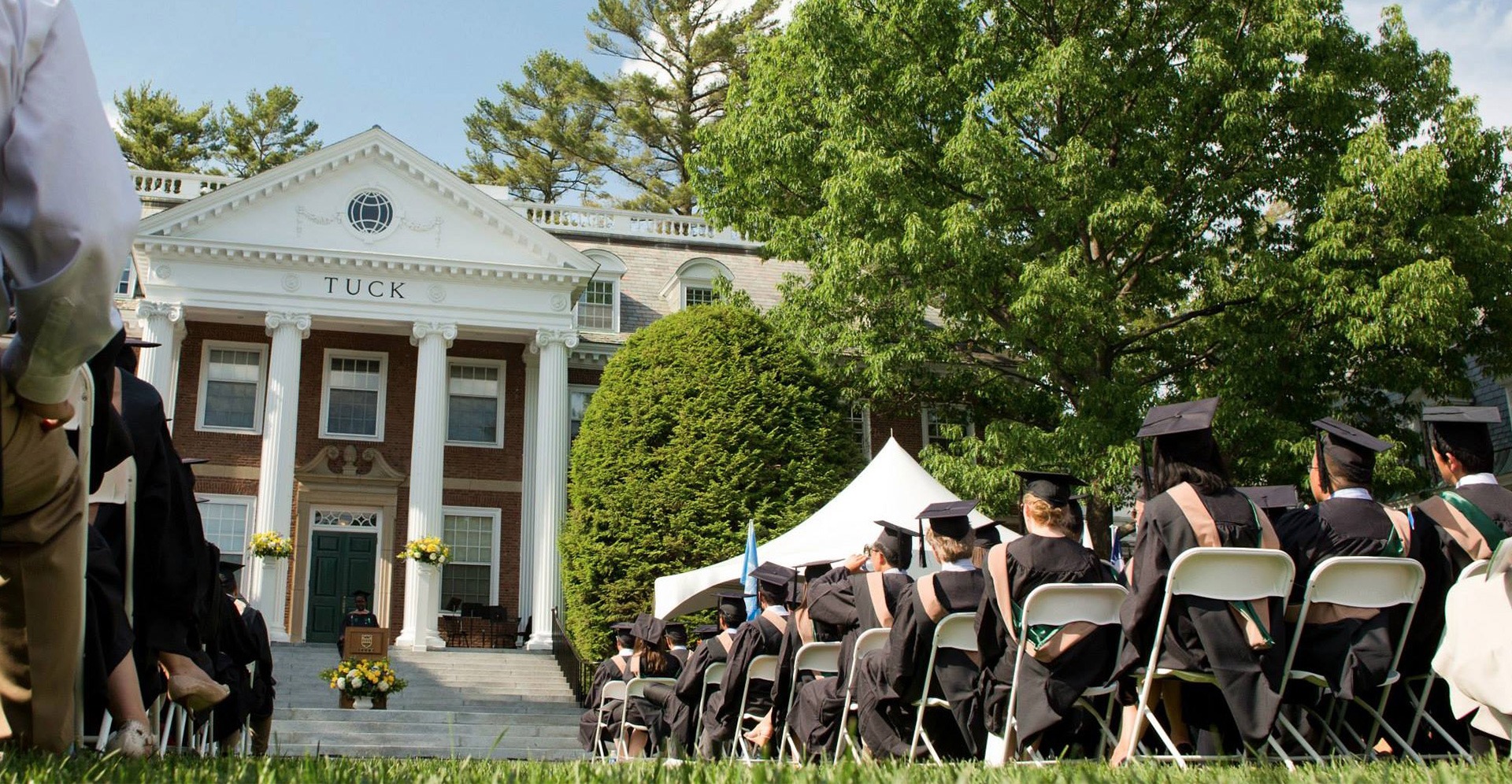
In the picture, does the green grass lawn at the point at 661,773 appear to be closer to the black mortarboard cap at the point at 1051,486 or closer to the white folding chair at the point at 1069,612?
the white folding chair at the point at 1069,612

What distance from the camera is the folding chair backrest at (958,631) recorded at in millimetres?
6957

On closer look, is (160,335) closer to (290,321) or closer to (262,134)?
(290,321)

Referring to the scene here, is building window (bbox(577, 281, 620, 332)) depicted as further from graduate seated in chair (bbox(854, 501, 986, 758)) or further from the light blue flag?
graduate seated in chair (bbox(854, 501, 986, 758))

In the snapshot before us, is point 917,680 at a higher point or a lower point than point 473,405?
lower

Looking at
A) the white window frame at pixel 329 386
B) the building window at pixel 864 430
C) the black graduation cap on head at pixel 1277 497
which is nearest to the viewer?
the black graduation cap on head at pixel 1277 497

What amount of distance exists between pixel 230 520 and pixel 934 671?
24100 mm

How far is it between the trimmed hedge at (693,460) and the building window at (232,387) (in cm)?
842

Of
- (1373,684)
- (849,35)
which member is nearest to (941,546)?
(1373,684)

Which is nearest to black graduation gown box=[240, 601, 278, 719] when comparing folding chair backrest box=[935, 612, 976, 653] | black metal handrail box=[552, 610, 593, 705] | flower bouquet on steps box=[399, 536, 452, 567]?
folding chair backrest box=[935, 612, 976, 653]

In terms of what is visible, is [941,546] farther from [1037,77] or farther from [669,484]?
[669,484]

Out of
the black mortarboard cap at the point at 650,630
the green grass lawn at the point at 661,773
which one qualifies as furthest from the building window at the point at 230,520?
the green grass lawn at the point at 661,773

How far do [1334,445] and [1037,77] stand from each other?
46.4ft

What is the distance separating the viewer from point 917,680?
24.1 ft

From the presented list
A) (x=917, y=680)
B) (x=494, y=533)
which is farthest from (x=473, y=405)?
(x=917, y=680)
